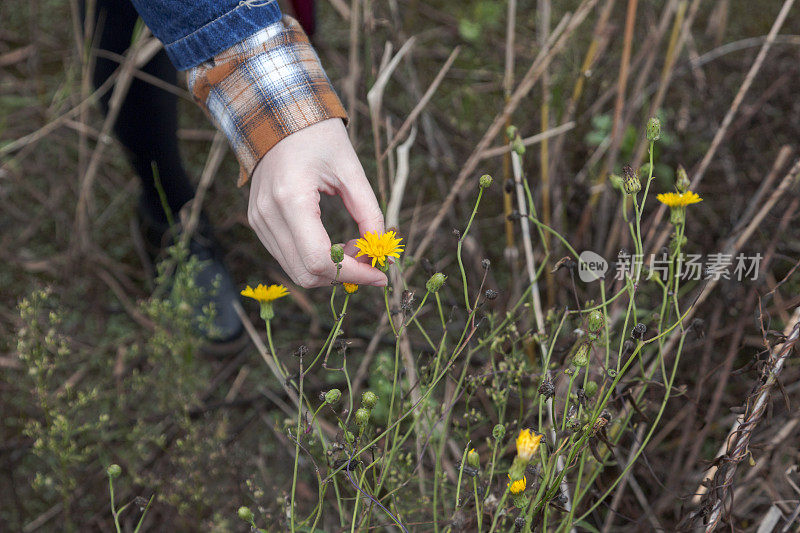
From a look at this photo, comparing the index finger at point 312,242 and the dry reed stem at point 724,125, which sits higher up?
the index finger at point 312,242

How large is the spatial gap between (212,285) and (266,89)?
2.62ft

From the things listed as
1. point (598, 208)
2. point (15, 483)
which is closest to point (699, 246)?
point (598, 208)

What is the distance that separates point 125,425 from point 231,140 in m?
0.75

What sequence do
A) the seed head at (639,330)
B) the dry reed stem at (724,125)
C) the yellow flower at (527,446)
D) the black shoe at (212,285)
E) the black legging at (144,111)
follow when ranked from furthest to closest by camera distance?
the black shoe at (212,285)
the black legging at (144,111)
the dry reed stem at (724,125)
the seed head at (639,330)
the yellow flower at (527,446)

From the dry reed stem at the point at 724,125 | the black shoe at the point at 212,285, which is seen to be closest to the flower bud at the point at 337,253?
the dry reed stem at the point at 724,125

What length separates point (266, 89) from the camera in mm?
753

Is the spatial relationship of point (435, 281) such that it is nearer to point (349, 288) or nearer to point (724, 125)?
point (349, 288)

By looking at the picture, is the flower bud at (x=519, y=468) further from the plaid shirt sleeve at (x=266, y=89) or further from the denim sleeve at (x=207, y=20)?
the denim sleeve at (x=207, y=20)

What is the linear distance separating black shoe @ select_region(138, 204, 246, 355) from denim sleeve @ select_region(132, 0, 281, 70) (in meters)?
0.70

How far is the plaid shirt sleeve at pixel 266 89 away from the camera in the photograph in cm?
73

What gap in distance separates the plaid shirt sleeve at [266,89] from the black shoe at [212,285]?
2.25 feet

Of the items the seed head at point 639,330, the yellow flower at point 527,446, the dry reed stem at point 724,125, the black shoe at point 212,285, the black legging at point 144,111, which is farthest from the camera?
the black shoe at point 212,285

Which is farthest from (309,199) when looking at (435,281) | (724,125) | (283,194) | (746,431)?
(724,125)

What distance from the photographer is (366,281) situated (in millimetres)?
706
